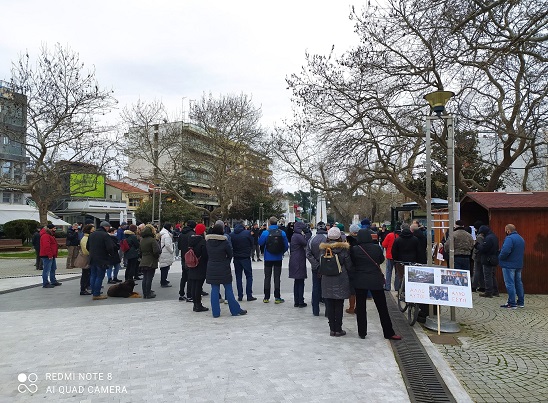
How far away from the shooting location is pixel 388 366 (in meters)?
5.33

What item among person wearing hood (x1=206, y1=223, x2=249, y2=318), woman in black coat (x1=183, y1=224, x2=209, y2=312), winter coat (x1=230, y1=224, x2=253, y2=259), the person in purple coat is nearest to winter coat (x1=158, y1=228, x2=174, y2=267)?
winter coat (x1=230, y1=224, x2=253, y2=259)

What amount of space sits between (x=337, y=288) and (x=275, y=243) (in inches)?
110

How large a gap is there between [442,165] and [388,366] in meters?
19.4

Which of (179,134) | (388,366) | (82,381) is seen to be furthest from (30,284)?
(179,134)

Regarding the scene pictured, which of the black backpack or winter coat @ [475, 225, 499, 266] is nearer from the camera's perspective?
the black backpack

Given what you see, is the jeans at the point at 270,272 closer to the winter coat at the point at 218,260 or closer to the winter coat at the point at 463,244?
the winter coat at the point at 218,260

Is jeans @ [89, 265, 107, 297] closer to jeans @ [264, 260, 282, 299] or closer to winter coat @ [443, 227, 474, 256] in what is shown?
jeans @ [264, 260, 282, 299]

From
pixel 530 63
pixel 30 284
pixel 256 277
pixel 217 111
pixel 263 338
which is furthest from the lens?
pixel 217 111

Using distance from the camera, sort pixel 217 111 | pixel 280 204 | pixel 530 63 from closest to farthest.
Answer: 1. pixel 530 63
2. pixel 217 111
3. pixel 280 204

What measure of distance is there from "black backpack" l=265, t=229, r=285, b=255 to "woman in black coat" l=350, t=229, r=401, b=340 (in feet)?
8.87

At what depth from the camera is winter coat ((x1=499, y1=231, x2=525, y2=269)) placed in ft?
28.6

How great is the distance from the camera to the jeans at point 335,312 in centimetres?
673

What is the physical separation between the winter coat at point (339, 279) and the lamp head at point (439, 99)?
307 centimetres

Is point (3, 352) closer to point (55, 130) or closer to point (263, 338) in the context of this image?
point (263, 338)
